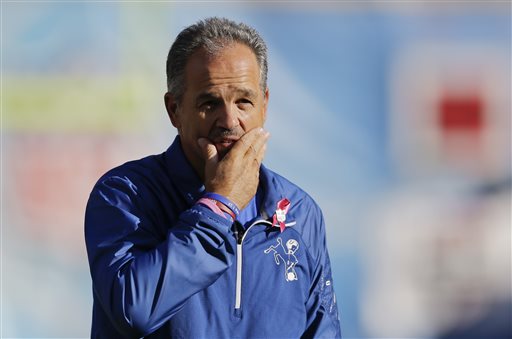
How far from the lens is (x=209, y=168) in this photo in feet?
6.87

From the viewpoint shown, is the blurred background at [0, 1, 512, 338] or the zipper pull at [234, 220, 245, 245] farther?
the blurred background at [0, 1, 512, 338]

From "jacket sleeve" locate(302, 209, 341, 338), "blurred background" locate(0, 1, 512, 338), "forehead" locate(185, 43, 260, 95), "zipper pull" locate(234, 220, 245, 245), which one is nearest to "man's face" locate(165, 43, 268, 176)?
"forehead" locate(185, 43, 260, 95)

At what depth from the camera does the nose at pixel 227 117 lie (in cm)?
212

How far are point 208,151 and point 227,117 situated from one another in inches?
3.2

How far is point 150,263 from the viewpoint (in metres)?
1.93

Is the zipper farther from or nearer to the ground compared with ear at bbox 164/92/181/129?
nearer to the ground

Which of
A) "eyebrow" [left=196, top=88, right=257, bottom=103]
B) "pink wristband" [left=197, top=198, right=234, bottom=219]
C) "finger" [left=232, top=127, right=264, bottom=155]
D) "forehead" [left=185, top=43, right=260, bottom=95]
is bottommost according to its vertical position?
"pink wristband" [left=197, top=198, right=234, bottom=219]

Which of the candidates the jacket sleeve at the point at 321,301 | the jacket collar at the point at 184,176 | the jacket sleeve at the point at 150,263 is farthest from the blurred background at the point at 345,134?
the jacket sleeve at the point at 150,263

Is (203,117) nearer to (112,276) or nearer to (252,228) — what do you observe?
(252,228)

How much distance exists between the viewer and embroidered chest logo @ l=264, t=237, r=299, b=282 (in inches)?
86.0

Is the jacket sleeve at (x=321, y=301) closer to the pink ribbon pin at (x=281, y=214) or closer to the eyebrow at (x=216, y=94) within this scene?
the pink ribbon pin at (x=281, y=214)

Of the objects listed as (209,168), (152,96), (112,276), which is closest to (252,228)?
(209,168)

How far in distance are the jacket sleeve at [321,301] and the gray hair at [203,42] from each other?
0.38 m

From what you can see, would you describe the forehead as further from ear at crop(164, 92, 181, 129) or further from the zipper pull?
the zipper pull
